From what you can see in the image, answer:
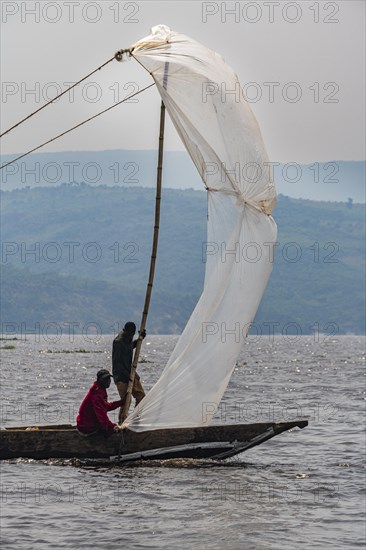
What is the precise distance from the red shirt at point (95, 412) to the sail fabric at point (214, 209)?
0.54 m

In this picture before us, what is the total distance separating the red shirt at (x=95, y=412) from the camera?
2478 cm

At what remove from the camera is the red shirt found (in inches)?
976

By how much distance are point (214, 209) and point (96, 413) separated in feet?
17.0

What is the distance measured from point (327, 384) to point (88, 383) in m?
14.5

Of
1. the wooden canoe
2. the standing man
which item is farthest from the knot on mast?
the wooden canoe

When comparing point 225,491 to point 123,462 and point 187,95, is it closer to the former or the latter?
point 123,462

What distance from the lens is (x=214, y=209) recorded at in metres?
24.9

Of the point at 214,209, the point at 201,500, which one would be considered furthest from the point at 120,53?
the point at 201,500

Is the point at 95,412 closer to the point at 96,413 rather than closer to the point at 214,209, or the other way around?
the point at 96,413

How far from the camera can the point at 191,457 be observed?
25.9 metres

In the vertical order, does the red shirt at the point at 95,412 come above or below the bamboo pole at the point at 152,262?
below

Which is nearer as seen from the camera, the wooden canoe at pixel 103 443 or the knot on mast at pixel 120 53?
the knot on mast at pixel 120 53

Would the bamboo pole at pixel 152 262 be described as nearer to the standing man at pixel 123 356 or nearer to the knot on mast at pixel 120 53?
the standing man at pixel 123 356

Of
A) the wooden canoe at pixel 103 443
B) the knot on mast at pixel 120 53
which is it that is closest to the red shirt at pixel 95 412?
the wooden canoe at pixel 103 443
